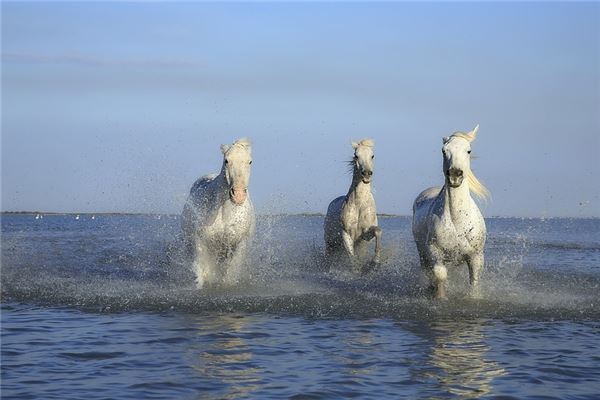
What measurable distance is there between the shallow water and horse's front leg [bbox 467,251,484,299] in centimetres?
19

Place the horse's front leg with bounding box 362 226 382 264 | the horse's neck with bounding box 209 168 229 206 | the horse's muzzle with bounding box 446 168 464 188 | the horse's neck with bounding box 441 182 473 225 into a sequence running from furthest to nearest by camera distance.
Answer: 1. the horse's front leg with bounding box 362 226 382 264
2. the horse's neck with bounding box 209 168 229 206
3. the horse's neck with bounding box 441 182 473 225
4. the horse's muzzle with bounding box 446 168 464 188

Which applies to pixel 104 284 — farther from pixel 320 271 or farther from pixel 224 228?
pixel 320 271

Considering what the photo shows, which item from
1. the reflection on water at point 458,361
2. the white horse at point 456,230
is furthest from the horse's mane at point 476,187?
the reflection on water at point 458,361

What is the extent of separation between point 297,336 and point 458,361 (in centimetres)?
186

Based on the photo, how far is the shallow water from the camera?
607 centimetres

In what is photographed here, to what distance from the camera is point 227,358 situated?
22.9 ft

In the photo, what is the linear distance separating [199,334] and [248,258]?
17.0ft

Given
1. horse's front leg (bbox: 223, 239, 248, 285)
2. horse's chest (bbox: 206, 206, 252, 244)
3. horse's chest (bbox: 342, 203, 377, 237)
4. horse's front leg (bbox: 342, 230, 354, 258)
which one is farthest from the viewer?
horse's chest (bbox: 342, 203, 377, 237)

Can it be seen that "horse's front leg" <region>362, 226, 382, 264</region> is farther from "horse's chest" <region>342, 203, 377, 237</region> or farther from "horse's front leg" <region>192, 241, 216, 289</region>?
"horse's front leg" <region>192, 241, 216, 289</region>

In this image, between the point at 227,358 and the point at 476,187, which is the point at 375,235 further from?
the point at 227,358

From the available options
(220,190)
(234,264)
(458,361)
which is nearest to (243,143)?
(220,190)

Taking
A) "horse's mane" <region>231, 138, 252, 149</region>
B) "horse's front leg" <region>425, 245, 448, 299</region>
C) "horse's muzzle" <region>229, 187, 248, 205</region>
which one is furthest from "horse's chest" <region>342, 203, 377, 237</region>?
"horse's muzzle" <region>229, 187, 248, 205</region>

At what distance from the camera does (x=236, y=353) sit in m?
7.20

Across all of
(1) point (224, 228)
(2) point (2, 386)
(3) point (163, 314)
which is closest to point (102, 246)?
(1) point (224, 228)
